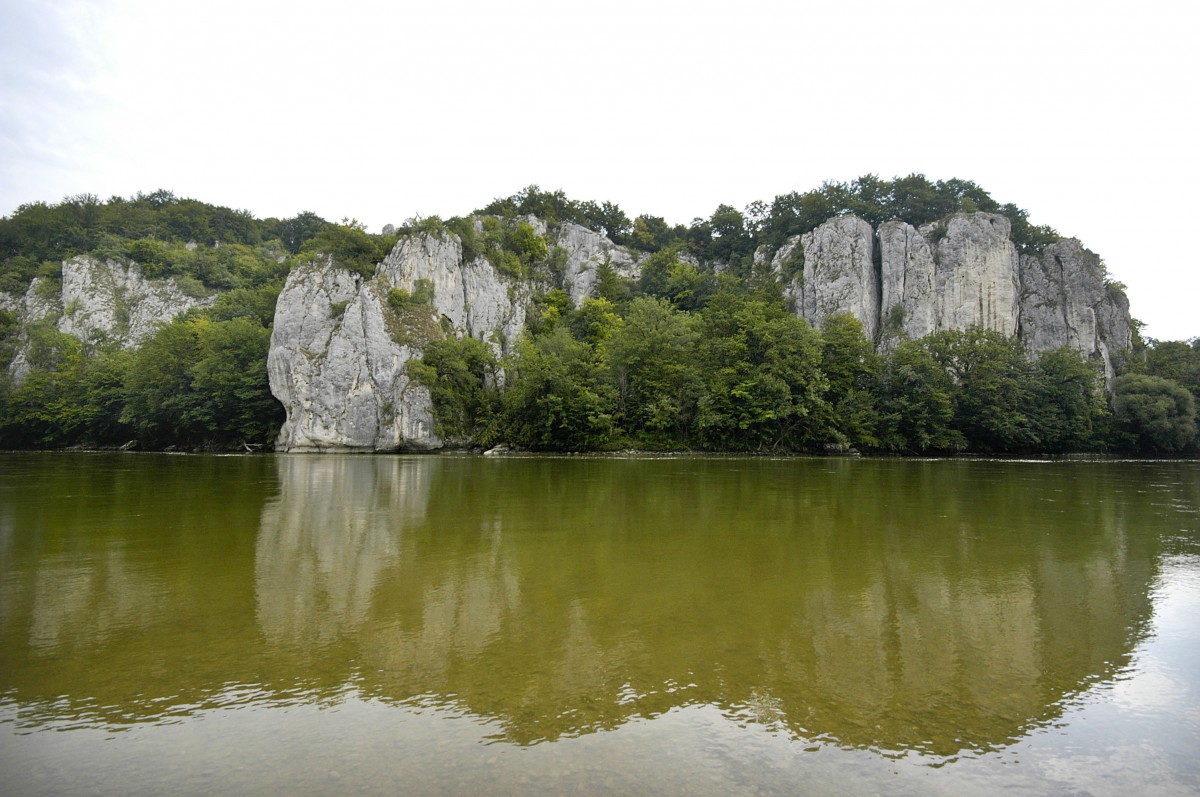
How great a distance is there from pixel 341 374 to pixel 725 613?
50884 mm

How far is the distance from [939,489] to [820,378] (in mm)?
27739

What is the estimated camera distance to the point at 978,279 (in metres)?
62.5

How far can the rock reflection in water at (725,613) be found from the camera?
418cm

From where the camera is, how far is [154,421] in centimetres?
5384

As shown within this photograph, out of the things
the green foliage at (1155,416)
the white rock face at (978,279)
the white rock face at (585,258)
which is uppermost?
the white rock face at (585,258)

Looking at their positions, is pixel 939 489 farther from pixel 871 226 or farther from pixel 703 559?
pixel 871 226

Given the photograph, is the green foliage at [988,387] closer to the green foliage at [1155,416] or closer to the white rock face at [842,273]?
the green foliage at [1155,416]

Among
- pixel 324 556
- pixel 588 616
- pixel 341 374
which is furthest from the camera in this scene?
pixel 341 374

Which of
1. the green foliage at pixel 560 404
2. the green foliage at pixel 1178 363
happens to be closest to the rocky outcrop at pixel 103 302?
the green foliage at pixel 560 404

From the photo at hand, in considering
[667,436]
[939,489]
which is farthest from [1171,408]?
[939,489]

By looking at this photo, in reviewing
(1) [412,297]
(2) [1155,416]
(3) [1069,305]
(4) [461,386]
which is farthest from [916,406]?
(1) [412,297]

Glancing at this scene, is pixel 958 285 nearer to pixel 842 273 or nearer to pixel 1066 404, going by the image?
pixel 842 273

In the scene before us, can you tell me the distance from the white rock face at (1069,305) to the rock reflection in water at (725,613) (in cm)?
6277

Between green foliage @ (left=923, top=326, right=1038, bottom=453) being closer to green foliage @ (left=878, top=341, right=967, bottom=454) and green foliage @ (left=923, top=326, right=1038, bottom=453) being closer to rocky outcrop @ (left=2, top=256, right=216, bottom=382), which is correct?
green foliage @ (left=878, top=341, right=967, bottom=454)
